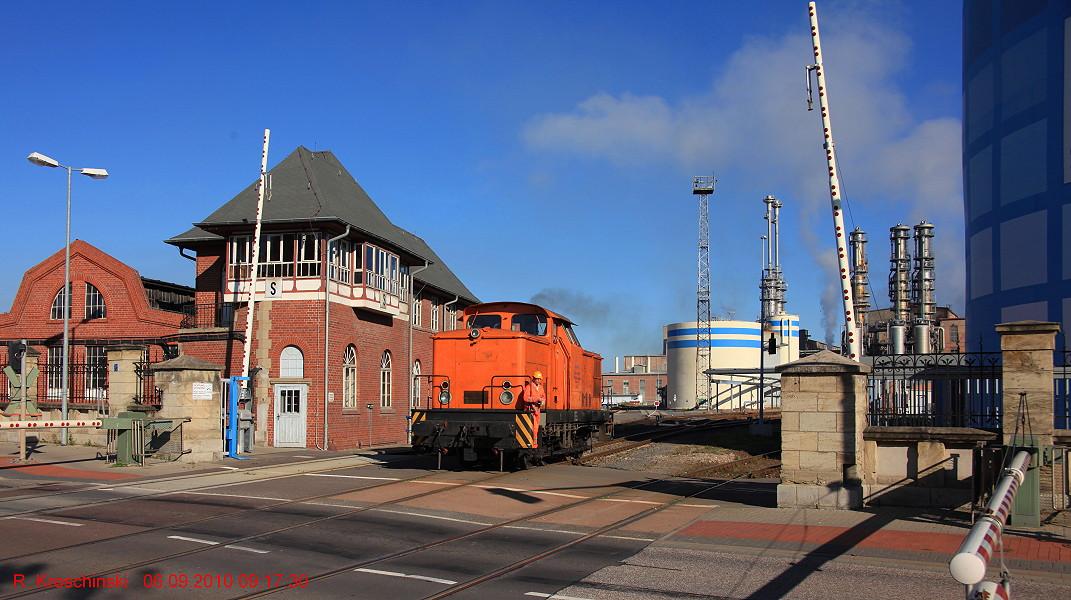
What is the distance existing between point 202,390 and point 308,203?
10.3 metres

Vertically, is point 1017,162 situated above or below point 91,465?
above

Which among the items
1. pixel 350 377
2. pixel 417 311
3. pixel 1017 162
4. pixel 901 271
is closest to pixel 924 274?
pixel 901 271

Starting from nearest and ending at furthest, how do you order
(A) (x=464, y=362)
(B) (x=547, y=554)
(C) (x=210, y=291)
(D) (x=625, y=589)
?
(D) (x=625, y=589) < (B) (x=547, y=554) < (A) (x=464, y=362) < (C) (x=210, y=291)

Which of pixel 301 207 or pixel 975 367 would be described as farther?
pixel 301 207

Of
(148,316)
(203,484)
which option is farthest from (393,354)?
(203,484)

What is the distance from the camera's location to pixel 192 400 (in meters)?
19.9

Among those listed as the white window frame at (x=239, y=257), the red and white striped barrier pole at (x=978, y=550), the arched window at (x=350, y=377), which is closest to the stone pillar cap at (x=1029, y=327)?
the red and white striped barrier pole at (x=978, y=550)

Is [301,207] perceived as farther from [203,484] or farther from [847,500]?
[847,500]

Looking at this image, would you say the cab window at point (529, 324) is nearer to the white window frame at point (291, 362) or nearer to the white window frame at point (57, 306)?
the white window frame at point (291, 362)

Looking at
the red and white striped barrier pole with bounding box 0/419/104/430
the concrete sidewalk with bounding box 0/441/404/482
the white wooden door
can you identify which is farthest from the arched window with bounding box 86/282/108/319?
the red and white striped barrier pole with bounding box 0/419/104/430

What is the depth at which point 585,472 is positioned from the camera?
19875 mm

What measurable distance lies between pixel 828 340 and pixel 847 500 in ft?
162

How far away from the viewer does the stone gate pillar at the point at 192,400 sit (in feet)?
65.0

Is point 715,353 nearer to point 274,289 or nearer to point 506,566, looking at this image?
point 274,289
